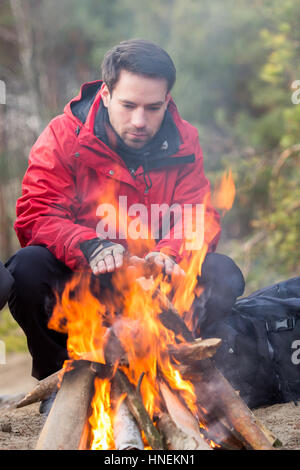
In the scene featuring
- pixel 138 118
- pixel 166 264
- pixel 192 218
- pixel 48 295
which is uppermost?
pixel 138 118

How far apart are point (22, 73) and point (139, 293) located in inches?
441

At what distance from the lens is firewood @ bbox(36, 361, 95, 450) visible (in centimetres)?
195

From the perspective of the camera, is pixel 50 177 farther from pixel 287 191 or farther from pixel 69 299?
pixel 287 191

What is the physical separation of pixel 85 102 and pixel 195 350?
5.08ft

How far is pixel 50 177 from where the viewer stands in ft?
9.16

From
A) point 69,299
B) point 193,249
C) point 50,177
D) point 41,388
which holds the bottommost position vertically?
point 41,388

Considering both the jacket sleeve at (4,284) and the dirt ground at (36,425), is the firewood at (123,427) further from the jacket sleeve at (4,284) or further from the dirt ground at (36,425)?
the jacket sleeve at (4,284)

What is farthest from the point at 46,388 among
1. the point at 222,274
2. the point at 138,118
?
the point at 138,118

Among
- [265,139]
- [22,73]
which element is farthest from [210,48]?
[22,73]

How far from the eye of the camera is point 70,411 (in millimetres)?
2088

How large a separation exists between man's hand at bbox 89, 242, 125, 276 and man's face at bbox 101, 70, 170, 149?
63 cm

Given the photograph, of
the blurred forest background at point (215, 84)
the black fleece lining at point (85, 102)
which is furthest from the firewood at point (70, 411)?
the blurred forest background at point (215, 84)

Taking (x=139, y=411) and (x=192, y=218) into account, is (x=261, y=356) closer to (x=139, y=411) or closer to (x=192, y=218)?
(x=192, y=218)

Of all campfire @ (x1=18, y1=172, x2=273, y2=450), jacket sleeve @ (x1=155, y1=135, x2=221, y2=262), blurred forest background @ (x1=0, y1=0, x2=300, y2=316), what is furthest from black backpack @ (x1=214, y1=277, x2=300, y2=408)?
blurred forest background @ (x1=0, y1=0, x2=300, y2=316)
